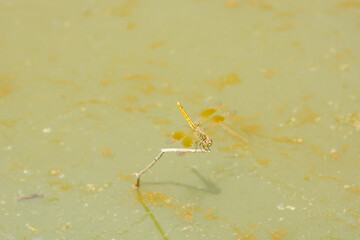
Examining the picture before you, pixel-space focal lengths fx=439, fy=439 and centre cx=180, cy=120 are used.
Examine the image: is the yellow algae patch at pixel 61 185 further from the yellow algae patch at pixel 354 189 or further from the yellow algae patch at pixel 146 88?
the yellow algae patch at pixel 354 189

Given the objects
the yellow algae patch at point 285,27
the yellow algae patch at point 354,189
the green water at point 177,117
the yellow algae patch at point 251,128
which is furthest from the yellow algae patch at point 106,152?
the yellow algae patch at point 285,27

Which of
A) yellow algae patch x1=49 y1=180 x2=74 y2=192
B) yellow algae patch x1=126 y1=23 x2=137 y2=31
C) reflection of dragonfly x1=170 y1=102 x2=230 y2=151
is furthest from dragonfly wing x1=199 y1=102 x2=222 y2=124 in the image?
yellow algae patch x1=126 y1=23 x2=137 y2=31

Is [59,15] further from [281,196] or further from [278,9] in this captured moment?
[281,196]

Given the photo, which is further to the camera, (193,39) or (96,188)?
(193,39)

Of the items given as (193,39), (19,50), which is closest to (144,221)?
(193,39)

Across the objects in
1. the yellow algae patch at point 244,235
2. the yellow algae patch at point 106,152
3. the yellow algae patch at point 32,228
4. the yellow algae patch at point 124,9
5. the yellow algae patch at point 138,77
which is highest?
the yellow algae patch at point 124,9

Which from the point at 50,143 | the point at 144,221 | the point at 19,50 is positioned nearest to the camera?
the point at 144,221

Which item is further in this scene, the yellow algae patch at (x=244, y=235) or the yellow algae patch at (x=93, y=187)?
the yellow algae patch at (x=93, y=187)
